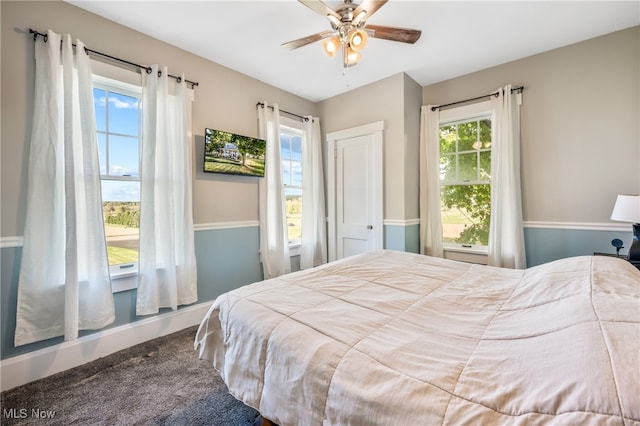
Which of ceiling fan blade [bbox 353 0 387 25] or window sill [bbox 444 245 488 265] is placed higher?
ceiling fan blade [bbox 353 0 387 25]

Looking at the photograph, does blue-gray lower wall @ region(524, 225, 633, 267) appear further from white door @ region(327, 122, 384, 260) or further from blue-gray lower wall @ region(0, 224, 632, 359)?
white door @ region(327, 122, 384, 260)

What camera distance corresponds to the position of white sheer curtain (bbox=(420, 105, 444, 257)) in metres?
3.36

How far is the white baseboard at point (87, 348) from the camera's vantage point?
181cm

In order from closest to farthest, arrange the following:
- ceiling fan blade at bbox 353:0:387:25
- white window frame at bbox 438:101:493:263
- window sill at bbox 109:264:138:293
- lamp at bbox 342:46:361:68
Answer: ceiling fan blade at bbox 353:0:387:25 → lamp at bbox 342:46:361:68 → window sill at bbox 109:264:138:293 → white window frame at bbox 438:101:493:263

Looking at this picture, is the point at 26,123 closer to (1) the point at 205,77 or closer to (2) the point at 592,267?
(1) the point at 205,77

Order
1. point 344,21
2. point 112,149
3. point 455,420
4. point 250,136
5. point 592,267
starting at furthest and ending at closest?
point 250,136 < point 112,149 < point 344,21 < point 592,267 < point 455,420

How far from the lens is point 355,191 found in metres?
3.68

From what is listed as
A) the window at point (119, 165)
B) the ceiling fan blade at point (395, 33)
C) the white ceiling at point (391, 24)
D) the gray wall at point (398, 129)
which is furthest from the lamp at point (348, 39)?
the window at point (119, 165)

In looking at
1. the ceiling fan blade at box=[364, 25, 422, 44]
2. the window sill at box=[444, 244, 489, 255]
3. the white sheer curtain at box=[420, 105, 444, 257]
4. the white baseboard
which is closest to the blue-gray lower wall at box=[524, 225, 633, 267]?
the window sill at box=[444, 244, 489, 255]

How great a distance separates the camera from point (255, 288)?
1.48m

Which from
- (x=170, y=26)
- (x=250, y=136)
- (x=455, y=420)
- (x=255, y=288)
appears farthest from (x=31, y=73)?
(x=455, y=420)

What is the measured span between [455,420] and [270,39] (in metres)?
2.95

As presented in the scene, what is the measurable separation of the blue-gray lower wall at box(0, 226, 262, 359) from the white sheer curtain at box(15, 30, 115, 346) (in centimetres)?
10

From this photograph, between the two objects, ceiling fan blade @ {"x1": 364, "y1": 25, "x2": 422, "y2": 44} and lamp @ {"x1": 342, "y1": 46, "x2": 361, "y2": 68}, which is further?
lamp @ {"x1": 342, "y1": 46, "x2": 361, "y2": 68}
